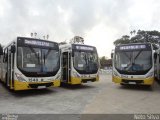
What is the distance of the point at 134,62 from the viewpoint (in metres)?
14.4

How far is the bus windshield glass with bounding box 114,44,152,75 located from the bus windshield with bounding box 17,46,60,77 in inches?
165

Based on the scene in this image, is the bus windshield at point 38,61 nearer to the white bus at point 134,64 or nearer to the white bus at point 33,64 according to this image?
the white bus at point 33,64

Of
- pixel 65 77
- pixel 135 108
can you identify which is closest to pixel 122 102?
pixel 135 108

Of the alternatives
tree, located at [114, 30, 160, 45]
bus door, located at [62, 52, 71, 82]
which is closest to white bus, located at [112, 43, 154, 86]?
bus door, located at [62, 52, 71, 82]

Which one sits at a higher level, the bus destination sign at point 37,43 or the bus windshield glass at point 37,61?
the bus destination sign at point 37,43

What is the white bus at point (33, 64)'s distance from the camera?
37.8ft

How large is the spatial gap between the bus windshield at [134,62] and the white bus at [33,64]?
416cm

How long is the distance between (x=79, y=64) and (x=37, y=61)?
362cm

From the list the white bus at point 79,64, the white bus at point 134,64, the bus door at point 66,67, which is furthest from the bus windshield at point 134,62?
the bus door at point 66,67

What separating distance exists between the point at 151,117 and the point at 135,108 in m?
1.48

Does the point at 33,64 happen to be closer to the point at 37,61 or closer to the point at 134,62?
the point at 37,61

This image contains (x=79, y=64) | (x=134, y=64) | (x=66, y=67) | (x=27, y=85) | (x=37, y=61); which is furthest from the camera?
(x=66, y=67)

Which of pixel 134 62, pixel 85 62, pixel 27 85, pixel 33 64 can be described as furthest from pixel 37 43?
pixel 134 62

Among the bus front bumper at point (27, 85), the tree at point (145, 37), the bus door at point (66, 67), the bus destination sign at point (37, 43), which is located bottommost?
the bus front bumper at point (27, 85)
